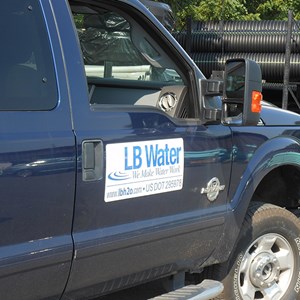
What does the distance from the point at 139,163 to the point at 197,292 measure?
0.89 m

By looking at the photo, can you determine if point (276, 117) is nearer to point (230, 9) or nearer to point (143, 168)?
point (143, 168)

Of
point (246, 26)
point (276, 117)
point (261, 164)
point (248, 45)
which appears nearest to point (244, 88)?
point (261, 164)

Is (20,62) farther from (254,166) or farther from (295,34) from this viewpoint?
(295,34)

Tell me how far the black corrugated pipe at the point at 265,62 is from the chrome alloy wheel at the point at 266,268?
26.1ft

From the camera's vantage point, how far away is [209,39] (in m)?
11.5

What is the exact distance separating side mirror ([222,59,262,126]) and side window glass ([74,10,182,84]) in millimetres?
304

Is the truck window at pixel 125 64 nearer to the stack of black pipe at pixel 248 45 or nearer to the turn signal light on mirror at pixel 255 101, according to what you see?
the turn signal light on mirror at pixel 255 101

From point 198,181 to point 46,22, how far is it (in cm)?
120

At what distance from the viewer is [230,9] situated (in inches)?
583

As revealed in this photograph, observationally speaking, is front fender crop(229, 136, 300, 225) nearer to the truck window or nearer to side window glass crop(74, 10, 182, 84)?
the truck window

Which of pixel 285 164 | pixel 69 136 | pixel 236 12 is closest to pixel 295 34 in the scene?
pixel 236 12

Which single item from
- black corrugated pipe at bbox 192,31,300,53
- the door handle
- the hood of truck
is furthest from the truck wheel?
black corrugated pipe at bbox 192,31,300,53

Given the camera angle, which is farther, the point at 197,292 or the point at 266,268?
the point at 266,268

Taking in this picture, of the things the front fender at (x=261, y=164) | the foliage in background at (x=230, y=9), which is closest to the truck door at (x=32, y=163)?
the front fender at (x=261, y=164)
